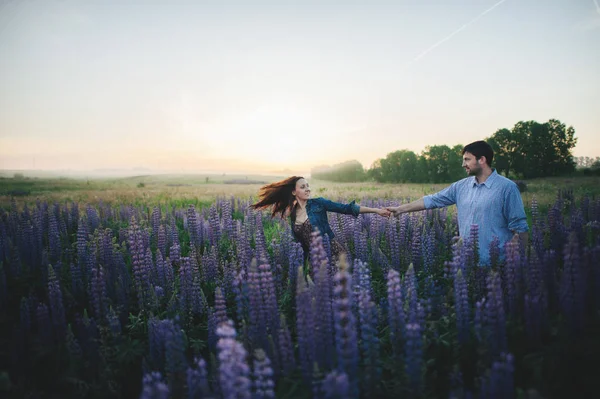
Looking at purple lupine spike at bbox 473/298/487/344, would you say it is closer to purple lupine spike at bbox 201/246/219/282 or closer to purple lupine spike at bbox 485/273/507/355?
purple lupine spike at bbox 485/273/507/355

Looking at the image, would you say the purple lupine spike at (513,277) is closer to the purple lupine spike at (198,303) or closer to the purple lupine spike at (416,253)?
the purple lupine spike at (416,253)

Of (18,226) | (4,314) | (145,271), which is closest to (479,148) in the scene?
(145,271)

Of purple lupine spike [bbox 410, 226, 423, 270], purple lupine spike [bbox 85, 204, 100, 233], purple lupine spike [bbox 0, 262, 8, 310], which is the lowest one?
purple lupine spike [bbox 0, 262, 8, 310]

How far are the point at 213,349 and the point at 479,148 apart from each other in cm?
525

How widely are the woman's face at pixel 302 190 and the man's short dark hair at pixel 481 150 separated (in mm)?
2921

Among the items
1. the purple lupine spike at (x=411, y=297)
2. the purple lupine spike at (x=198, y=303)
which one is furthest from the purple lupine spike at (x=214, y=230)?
the purple lupine spike at (x=411, y=297)

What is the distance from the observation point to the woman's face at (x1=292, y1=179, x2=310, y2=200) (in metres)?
6.33

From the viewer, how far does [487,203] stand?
5.61 metres

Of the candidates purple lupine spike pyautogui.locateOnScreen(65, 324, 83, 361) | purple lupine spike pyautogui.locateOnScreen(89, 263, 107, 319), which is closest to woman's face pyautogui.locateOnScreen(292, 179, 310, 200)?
purple lupine spike pyautogui.locateOnScreen(89, 263, 107, 319)

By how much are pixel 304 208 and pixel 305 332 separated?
3805mm

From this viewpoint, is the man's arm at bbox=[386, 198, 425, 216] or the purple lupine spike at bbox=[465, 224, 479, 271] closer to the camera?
the purple lupine spike at bbox=[465, 224, 479, 271]

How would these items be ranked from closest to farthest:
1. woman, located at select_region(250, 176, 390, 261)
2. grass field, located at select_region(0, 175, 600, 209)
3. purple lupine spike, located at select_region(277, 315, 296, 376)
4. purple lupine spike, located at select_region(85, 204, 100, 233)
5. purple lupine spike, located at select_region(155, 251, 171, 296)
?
purple lupine spike, located at select_region(277, 315, 296, 376) → purple lupine spike, located at select_region(155, 251, 171, 296) → woman, located at select_region(250, 176, 390, 261) → purple lupine spike, located at select_region(85, 204, 100, 233) → grass field, located at select_region(0, 175, 600, 209)

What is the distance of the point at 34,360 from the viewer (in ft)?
11.4

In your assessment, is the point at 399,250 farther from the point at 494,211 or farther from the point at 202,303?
the point at 202,303
